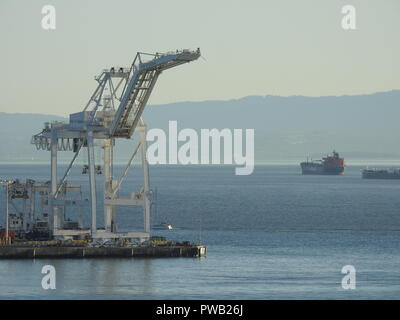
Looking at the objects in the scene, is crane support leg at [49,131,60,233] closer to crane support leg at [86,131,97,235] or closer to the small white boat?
crane support leg at [86,131,97,235]

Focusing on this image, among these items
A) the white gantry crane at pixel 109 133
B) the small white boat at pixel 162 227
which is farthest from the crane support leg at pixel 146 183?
the small white boat at pixel 162 227

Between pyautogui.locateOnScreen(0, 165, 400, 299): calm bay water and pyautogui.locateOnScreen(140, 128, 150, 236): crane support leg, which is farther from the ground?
pyautogui.locateOnScreen(140, 128, 150, 236): crane support leg

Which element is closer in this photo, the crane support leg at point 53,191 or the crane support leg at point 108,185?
the crane support leg at point 108,185

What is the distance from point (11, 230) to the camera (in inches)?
4146

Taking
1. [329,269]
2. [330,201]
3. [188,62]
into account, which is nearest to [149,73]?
[188,62]

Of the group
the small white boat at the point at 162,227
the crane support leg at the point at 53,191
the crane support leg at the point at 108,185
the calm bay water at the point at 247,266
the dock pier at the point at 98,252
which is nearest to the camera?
the calm bay water at the point at 247,266

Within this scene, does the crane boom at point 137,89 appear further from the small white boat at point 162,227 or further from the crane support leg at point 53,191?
the small white boat at point 162,227

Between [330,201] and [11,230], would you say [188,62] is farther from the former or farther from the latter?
[330,201]

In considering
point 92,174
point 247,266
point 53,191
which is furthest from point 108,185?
point 247,266

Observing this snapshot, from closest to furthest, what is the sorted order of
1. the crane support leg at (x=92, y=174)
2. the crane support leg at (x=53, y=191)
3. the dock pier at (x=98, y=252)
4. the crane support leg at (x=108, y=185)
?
the dock pier at (x=98, y=252)
the crane support leg at (x=92, y=174)
the crane support leg at (x=108, y=185)
the crane support leg at (x=53, y=191)

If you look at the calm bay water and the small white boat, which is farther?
the small white boat

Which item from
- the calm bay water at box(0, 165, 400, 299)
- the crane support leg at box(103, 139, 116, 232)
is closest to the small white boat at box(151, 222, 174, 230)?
the calm bay water at box(0, 165, 400, 299)

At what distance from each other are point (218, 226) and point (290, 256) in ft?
99.9

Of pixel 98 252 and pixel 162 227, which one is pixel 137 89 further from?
pixel 162 227
